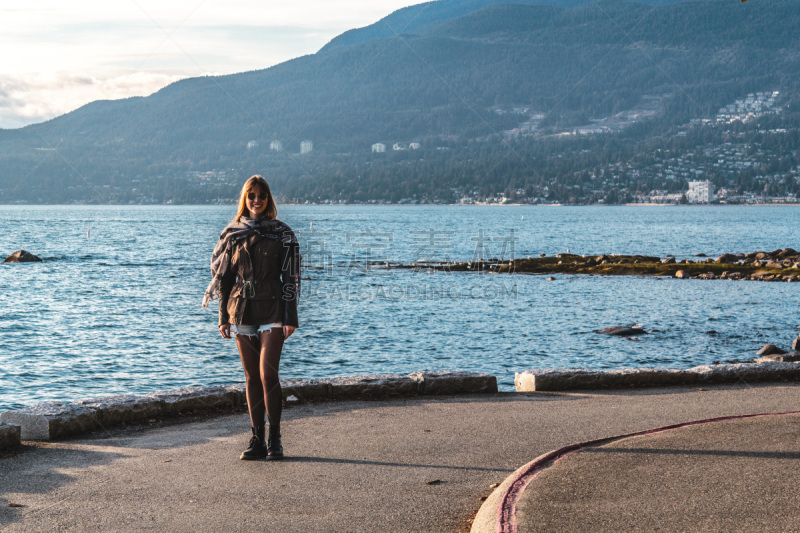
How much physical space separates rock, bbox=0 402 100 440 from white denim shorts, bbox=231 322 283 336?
2141mm

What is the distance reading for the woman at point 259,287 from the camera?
249 inches

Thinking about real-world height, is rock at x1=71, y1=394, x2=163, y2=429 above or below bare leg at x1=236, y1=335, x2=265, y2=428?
below

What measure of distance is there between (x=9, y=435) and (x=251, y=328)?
2.36 m

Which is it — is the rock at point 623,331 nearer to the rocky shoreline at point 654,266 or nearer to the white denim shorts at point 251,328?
the rocky shoreline at point 654,266

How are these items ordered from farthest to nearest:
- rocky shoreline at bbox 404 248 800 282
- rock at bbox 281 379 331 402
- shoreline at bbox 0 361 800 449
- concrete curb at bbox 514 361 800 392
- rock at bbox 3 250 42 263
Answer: rock at bbox 3 250 42 263 < rocky shoreline at bbox 404 248 800 282 < concrete curb at bbox 514 361 800 392 < rock at bbox 281 379 331 402 < shoreline at bbox 0 361 800 449

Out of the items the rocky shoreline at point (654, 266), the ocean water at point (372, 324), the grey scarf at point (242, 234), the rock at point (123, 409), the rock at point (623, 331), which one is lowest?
the ocean water at point (372, 324)

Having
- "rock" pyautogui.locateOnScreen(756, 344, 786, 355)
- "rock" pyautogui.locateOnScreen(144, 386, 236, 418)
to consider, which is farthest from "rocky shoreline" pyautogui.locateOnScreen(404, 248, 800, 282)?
"rock" pyautogui.locateOnScreen(144, 386, 236, 418)

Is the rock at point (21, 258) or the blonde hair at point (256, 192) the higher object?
the blonde hair at point (256, 192)

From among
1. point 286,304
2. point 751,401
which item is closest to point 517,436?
point 286,304

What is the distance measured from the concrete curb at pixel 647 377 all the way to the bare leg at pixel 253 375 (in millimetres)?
4453

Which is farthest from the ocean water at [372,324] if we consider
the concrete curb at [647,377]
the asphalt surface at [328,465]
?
the asphalt surface at [328,465]

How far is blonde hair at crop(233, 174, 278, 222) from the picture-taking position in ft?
20.7

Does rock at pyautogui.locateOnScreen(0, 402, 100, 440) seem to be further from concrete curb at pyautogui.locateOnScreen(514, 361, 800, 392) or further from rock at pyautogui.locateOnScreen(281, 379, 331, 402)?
concrete curb at pyautogui.locateOnScreen(514, 361, 800, 392)

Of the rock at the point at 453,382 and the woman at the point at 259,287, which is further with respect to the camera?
the rock at the point at 453,382
